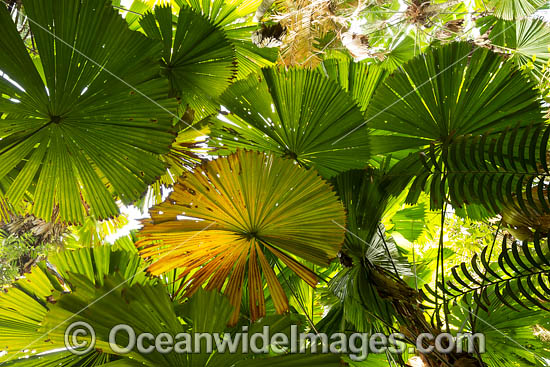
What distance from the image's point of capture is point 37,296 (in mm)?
1081

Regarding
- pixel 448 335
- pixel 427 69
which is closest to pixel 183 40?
pixel 427 69

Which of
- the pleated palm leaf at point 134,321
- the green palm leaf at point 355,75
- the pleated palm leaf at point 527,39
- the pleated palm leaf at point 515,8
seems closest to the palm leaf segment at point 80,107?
the pleated palm leaf at point 134,321

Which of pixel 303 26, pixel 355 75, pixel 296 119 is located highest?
pixel 303 26

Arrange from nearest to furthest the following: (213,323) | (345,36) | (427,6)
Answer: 1. (213,323)
2. (345,36)
3. (427,6)

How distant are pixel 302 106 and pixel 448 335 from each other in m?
0.75

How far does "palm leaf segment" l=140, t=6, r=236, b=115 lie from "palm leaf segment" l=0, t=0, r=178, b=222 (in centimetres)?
36

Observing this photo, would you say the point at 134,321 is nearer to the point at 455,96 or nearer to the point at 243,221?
the point at 243,221

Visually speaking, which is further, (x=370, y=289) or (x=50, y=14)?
(x=370, y=289)

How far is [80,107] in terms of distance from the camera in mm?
900

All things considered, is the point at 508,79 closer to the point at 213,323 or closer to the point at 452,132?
the point at 452,132

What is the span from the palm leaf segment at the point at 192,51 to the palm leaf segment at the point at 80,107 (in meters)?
0.36

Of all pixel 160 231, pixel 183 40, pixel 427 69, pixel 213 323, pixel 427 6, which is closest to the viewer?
pixel 213 323

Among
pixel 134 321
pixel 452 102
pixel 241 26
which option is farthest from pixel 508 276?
pixel 241 26

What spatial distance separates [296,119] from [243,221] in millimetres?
377
